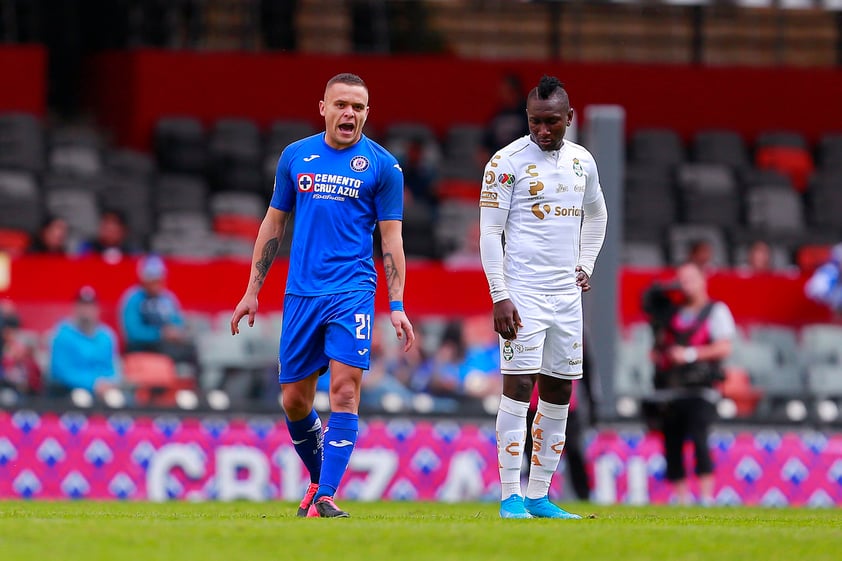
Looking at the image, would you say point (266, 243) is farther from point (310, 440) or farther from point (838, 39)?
point (838, 39)

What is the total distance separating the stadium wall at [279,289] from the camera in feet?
53.6

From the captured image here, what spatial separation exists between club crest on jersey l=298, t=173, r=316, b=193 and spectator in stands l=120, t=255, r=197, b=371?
682cm

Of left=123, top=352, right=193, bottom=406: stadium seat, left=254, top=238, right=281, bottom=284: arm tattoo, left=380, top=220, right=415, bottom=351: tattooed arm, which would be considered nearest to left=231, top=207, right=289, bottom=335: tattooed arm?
left=254, top=238, right=281, bottom=284: arm tattoo

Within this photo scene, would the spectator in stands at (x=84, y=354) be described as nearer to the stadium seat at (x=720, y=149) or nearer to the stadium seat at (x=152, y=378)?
the stadium seat at (x=152, y=378)

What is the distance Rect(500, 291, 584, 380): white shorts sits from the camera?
929cm

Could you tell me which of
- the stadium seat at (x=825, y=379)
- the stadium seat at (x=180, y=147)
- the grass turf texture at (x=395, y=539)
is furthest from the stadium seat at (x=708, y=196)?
the grass turf texture at (x=395, y=539)

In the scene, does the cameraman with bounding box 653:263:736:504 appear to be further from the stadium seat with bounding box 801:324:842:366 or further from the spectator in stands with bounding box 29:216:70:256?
the spectator in stands with bounding box 29:216:70:256

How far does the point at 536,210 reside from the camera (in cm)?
938

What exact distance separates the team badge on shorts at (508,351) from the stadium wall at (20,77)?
1326 cm

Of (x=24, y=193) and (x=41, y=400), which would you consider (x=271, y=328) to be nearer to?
(x=41, y=400)

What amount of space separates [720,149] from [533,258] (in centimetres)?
1398

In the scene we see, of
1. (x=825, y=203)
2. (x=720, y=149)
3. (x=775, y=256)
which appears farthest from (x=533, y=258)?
(x=720, y=149)

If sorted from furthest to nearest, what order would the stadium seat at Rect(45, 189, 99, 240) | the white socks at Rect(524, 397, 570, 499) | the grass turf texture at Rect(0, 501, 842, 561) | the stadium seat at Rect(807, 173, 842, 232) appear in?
the stadium seat at Rect(807, 173, 842, 232), the stadium seat at Rect(45, 189, 99, 240), the white socks at Rect(524, 397, 570, 499), the grass turf texture at Rect(0, 501, 842, 561)

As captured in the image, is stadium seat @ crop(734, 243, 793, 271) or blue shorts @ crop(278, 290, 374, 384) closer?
blue shorts @ crop(278, 290, 374, 384)
